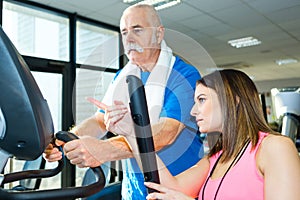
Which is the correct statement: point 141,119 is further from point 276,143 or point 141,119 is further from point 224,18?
point 224,18

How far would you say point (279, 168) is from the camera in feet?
3.41

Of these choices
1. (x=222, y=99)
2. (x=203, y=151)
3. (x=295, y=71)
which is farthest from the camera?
(x=295, y=71)

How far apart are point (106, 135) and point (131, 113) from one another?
494 millimetres

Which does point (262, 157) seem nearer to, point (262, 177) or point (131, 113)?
point (262, 177)

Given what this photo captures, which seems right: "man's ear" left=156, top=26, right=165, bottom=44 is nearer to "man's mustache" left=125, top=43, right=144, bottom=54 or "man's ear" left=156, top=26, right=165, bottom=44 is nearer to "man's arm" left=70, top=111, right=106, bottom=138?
"man's mustache" left=125, top=43, right=144, bottom=54

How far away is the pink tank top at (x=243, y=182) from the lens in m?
1.09

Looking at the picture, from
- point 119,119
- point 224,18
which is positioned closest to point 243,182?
point 119,119

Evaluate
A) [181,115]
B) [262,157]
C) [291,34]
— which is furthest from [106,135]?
[291,34]

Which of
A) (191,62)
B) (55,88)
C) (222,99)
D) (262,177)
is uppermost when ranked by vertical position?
(55,88)

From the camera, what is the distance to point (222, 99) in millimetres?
1168

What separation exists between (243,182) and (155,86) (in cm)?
48

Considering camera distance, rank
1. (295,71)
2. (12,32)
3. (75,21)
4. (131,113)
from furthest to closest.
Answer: (295,71)
(75,21)
(12,32)
(131,113)

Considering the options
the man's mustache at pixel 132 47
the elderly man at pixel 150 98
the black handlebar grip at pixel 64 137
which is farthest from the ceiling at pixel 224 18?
the black handlebar grip at pixel 64 137

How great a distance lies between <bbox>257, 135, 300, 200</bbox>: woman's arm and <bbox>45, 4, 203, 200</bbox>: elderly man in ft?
0.86
